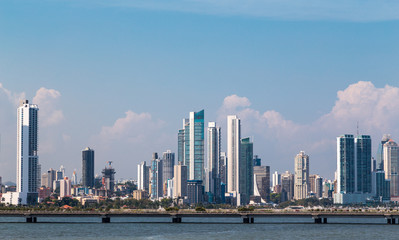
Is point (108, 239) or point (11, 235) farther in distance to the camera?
point (11, 235)

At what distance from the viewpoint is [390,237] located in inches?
6156

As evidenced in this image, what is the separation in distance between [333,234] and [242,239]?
87.6ft

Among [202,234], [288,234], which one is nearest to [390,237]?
[288,234]

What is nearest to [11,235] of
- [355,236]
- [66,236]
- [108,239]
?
[66,236]

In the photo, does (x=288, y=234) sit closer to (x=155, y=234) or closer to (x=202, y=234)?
(x=202, y=234)

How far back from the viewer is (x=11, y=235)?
158250mm

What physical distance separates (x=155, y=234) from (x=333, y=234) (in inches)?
1554

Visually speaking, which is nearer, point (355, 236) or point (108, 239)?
point (108, 239)

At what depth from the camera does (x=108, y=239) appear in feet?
479

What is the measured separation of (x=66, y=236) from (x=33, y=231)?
22354mm

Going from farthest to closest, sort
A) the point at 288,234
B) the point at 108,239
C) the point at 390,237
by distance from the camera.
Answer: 1. the point at 288,234
2. the point at 390,237
3. the point at 108,239

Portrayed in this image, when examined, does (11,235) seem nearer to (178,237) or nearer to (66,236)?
(66,236)

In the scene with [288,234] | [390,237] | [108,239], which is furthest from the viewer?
[288,234]

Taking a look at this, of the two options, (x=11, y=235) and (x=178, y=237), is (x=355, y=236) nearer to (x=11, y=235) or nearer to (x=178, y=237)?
(x=178, y=237)
